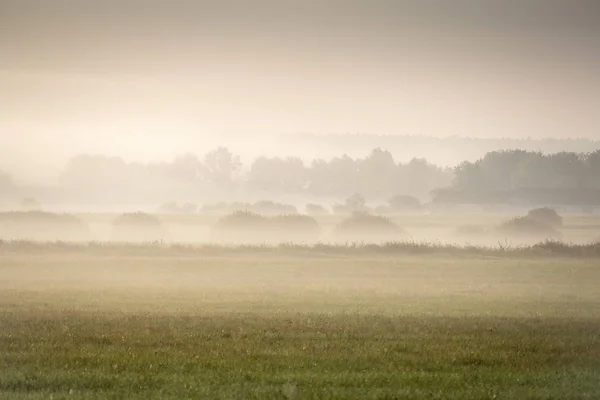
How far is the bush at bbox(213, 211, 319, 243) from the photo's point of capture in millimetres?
101000

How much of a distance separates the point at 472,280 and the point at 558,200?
50708mm

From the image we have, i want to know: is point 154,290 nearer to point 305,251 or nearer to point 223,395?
point 305,251

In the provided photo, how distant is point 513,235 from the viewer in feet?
328

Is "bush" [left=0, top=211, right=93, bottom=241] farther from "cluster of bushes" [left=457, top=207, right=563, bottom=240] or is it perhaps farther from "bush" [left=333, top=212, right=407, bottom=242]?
"cluster of bushes" [left=457, top=207, right=563, bottom=240]

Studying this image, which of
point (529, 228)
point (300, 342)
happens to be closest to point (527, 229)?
point (529, 228)

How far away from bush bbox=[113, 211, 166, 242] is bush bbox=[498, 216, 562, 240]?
133 ft

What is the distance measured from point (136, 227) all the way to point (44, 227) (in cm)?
1038

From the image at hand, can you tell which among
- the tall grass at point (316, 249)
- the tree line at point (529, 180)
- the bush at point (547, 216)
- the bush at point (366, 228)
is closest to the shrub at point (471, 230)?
the bush at point (547, 216)

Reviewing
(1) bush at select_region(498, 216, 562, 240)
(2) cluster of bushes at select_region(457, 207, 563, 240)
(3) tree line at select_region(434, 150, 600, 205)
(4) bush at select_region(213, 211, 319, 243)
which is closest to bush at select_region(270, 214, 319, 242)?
(4) bush at select_region(213, 211, 319, 243)

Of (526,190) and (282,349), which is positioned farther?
(526,190)

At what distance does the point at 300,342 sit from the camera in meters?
25.6

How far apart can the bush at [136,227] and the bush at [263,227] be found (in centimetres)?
724

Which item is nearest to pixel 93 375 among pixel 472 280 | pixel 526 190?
pixel 472 280

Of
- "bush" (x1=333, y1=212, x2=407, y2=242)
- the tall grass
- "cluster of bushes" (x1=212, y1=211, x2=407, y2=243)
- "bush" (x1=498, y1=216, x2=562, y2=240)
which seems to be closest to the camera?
the tall grass
